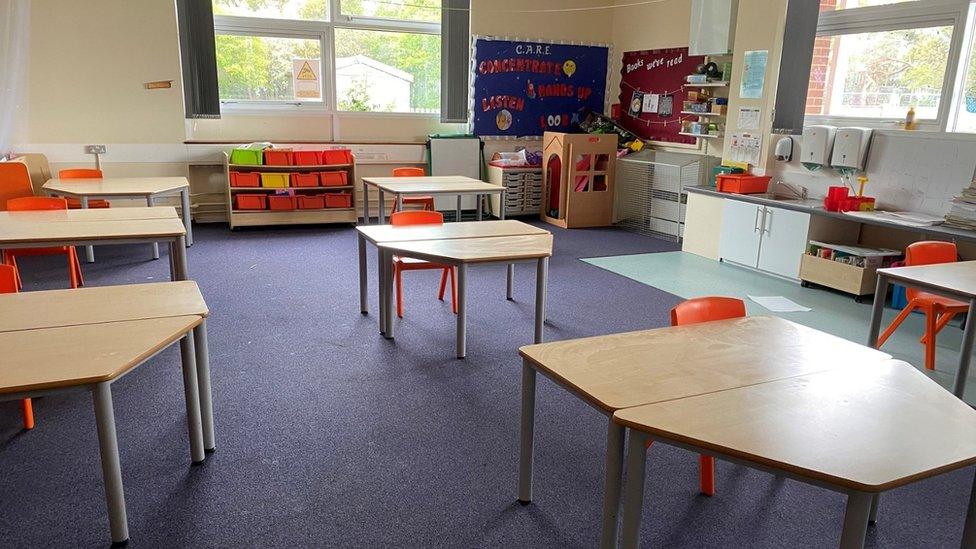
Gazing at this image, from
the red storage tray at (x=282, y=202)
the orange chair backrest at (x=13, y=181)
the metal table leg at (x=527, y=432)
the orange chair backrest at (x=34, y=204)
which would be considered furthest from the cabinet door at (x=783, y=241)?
the orange chair backrest at (x=13, y=181)

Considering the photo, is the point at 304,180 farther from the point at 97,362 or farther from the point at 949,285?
the point at 949,285

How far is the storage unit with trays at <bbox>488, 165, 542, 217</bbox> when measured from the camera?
327 inches

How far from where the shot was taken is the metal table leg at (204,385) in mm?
2564

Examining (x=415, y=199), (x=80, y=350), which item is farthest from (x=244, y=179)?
(x=80, y=350)

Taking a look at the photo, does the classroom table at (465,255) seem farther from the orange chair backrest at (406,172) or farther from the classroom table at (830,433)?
the orange chair backrest at (406,172)

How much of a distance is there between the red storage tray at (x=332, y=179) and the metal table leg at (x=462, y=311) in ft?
13.6

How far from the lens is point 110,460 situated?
6.66ft

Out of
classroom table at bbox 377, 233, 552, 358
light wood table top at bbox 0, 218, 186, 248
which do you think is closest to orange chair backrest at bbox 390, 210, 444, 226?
classroom table at bbox 377, 233, 552, 358

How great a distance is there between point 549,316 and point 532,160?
14.0ft

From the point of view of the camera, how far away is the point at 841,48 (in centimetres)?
582

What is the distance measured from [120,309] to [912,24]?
588cm

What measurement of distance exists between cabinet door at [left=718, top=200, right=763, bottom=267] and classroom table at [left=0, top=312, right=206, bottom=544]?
4.97 meters

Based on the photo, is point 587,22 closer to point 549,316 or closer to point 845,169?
point 845,169

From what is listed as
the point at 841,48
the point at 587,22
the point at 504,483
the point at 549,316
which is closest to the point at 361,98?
the point at 587,22
